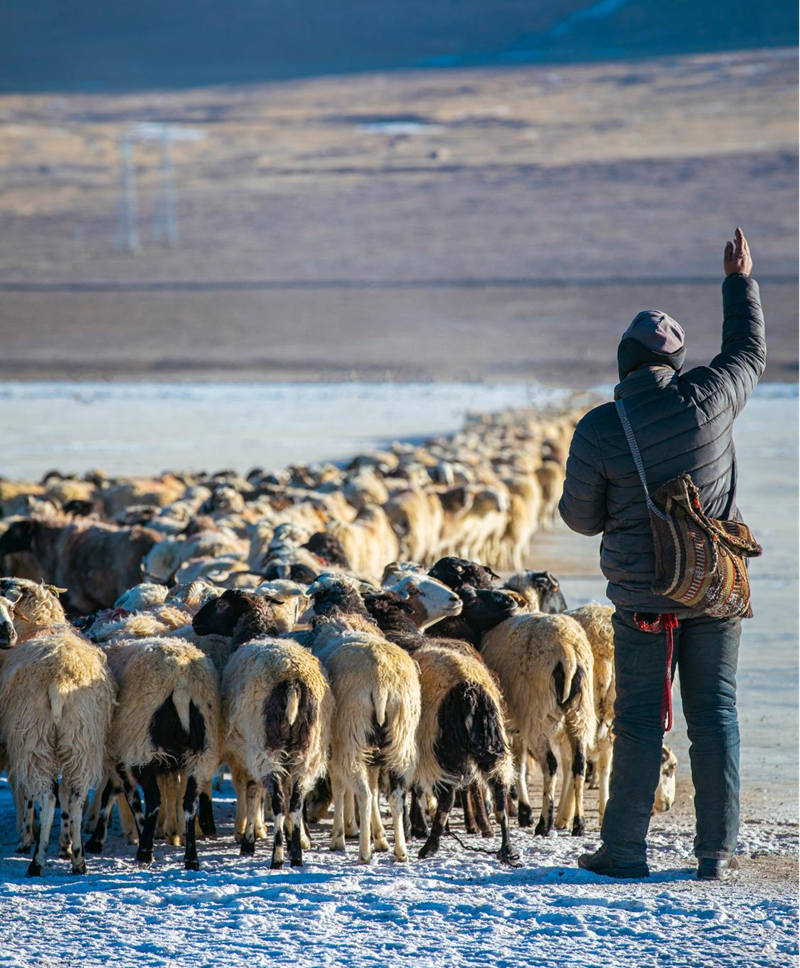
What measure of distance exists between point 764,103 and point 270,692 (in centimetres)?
12252

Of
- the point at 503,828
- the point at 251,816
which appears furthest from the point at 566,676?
the point at 251,816

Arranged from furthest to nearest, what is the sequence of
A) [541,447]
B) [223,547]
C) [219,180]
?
[219,180], [541,447], [223,547]

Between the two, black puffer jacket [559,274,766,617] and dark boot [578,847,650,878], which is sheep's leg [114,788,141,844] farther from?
black puffer jacket [559,274,766,617]

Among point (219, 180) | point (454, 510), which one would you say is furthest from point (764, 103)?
point (454, 510)

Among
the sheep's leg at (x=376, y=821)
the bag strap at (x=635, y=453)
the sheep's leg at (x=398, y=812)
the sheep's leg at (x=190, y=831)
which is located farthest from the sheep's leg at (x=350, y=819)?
the bag strap at (x=635, y=453)

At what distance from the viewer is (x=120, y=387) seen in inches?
1854

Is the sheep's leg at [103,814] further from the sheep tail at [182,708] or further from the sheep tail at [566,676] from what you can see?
the sheep tail at [566,676]

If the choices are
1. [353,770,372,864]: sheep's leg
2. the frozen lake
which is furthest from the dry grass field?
[353,770,372,864]: sheep's leg

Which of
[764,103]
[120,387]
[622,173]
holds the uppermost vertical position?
[764,103]

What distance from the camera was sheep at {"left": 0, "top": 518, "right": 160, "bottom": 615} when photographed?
1189 centimetres

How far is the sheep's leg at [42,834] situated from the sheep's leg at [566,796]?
85.3 inches

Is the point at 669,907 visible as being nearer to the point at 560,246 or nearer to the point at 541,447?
the point at 541,447

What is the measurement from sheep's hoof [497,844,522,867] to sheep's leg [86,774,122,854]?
155cm

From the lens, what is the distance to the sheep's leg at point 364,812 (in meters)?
5.82
